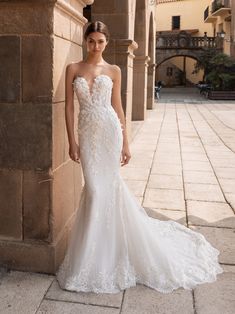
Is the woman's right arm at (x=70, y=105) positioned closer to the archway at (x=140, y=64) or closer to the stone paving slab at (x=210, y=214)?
the stone paving slab at (x=210, y=214)

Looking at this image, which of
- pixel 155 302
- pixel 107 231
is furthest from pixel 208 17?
pixel 155 302

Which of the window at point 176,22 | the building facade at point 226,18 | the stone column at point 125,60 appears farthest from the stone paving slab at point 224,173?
the window at point 176,22

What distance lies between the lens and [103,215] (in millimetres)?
3098

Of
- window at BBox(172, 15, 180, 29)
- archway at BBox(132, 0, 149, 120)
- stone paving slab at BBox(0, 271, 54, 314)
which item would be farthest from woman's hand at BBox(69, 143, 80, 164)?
window at BBox(172, 15, 180, 29)

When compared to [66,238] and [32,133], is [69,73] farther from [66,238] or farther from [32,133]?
[66,238]

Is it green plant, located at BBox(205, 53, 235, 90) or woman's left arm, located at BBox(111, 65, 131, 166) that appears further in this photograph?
green plant, located at BBox(205, 53, 235, 90)

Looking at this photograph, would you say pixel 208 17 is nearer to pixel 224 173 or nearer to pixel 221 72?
pixel 221 72

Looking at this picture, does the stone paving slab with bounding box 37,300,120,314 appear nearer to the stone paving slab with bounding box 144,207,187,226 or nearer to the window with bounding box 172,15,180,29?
the stone paving slab with bounding box 144,207,187,226

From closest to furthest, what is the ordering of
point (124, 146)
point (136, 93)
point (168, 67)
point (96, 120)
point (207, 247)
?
point (96, 120) → point (124, 146) → point (207, 247) → point (136, 93) → point (168, 67)

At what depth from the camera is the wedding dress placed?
119 inches

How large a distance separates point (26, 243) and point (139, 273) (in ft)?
2.93

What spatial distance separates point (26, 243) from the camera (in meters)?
3.24

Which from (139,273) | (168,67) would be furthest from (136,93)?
(168,67)

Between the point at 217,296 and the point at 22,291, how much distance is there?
1371mm
